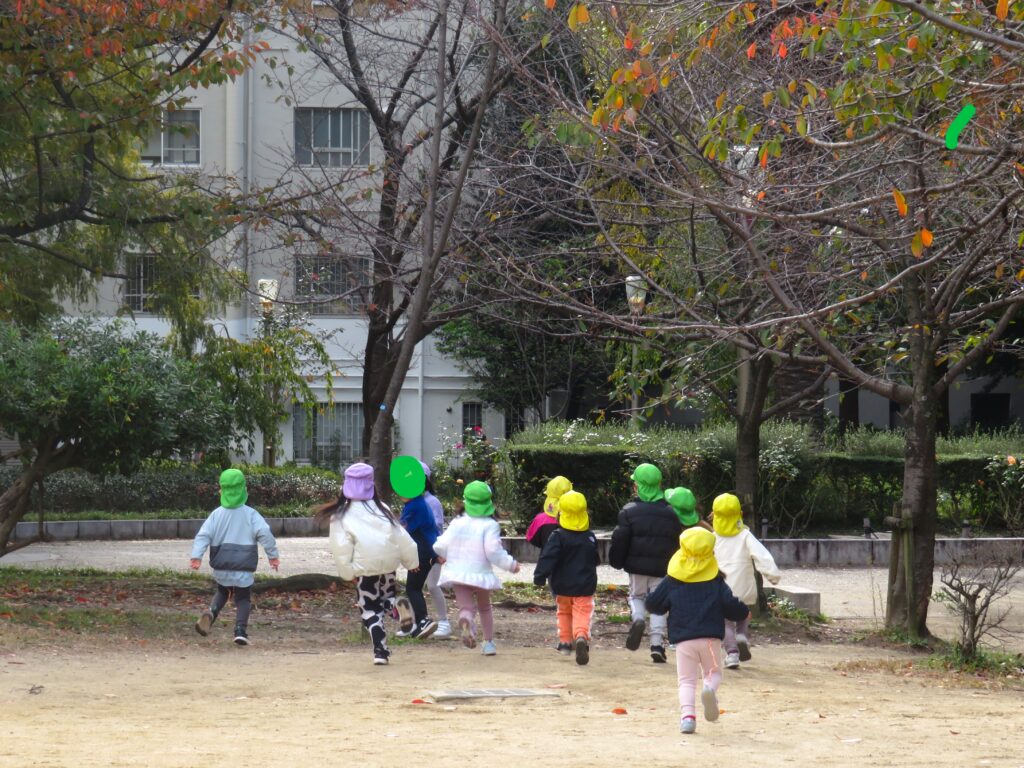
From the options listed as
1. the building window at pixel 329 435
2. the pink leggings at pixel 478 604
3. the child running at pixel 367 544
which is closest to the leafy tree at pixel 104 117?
the child running at pixel 367 544

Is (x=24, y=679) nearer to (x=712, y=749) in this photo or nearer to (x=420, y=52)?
(x=712, y=749)

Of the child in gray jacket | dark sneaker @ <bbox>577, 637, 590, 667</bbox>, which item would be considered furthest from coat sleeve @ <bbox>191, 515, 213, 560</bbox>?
dark sneaker @ <bbox>577, 637, 590, 667</bbox>

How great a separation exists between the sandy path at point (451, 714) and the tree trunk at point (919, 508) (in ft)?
4.96

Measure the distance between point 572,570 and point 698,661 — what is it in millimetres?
2392

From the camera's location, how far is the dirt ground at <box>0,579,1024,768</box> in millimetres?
6387

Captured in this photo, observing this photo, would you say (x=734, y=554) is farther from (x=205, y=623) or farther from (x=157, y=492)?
(x=157, y=492)

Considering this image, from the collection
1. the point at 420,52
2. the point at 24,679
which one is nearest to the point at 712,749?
the point at 24,679

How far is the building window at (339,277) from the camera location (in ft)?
43.5

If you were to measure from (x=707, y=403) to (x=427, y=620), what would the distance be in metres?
13.3

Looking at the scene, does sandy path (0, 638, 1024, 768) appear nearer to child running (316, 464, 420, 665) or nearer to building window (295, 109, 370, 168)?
child running (316, 464, 420, 665)

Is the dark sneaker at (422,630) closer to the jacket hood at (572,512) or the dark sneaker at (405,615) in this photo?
the dark sneaker at (405,615)

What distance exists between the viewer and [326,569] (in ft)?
55.4

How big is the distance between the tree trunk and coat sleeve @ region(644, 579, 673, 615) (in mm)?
4186

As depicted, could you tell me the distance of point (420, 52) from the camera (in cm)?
1430
